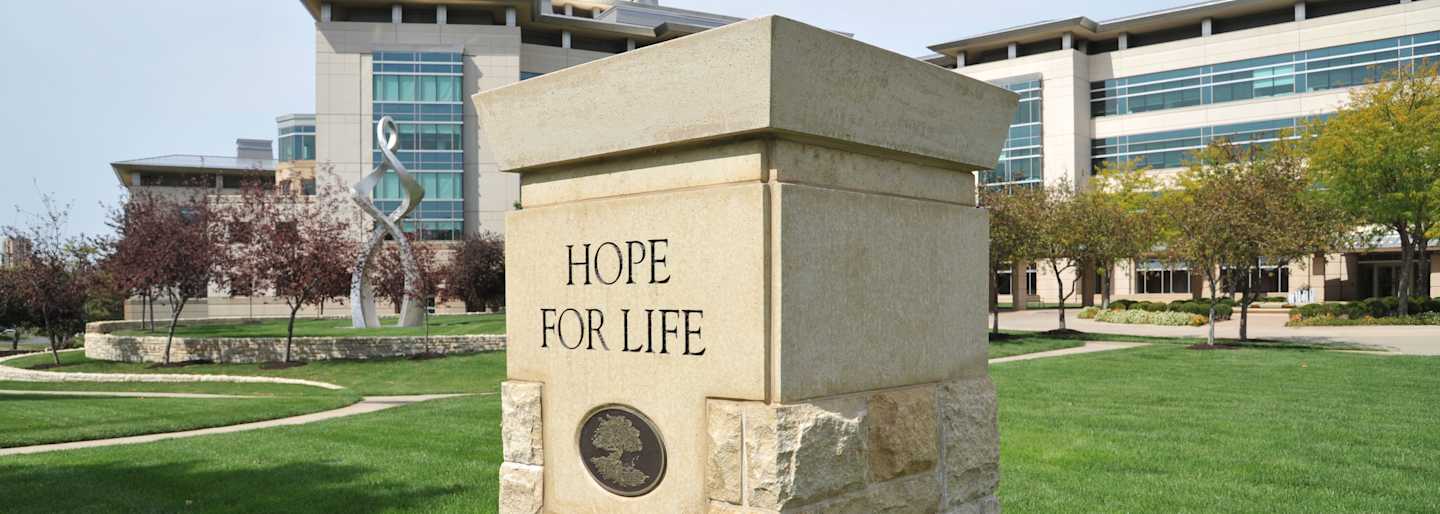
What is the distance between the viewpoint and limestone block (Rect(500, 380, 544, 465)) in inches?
152

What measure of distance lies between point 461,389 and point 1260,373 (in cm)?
1457

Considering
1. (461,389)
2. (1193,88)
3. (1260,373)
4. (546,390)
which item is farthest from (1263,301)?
(546,390)

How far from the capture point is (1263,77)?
164ft

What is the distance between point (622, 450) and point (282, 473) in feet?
17.5

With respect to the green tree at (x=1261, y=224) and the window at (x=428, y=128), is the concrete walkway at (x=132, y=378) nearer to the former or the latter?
the green tree at (x=1261, y=224)

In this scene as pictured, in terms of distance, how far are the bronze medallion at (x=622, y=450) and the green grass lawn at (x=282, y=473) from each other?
8.92ft

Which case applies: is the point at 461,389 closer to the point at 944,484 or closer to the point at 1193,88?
the point at 944,484

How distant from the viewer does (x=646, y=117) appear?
133 inches

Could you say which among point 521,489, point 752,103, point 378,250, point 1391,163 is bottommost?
point 521,489

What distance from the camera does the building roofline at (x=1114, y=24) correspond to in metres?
51.3

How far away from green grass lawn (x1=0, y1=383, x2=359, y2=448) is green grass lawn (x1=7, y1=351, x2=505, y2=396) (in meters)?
3.26

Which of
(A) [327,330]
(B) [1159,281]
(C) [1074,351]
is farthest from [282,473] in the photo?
(B) [1159,281]

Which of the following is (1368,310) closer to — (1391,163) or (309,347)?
(1391,163)

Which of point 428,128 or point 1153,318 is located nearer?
point 1153,318
